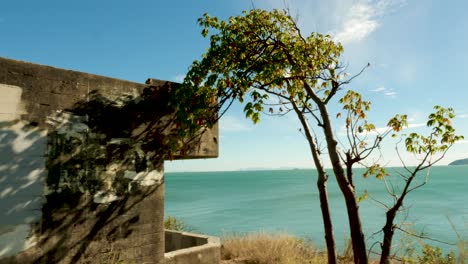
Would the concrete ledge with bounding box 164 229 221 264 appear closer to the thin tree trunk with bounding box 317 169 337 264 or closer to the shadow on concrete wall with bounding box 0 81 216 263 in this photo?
the shadow on concrete wall with bounding box 0 81 216 263

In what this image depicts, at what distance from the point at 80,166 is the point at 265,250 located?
6.06m

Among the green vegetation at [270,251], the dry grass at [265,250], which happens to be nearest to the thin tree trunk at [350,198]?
the green vegetation at [270,251]

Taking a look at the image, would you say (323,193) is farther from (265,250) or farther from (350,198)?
(265,250)

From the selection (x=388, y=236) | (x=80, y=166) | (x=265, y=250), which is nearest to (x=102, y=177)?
(x=80, y=166)

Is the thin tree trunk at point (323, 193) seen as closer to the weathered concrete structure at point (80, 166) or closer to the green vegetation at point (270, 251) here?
the green vegetation at point (270, 251)

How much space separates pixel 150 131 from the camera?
5.22 metres

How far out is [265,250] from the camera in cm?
882

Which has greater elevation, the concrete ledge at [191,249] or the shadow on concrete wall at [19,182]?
the shadow on concrete wall at [19,182]

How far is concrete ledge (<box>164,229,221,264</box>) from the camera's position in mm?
5484

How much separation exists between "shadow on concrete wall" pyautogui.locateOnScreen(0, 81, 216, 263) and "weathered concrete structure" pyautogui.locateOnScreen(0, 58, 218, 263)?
0.01m

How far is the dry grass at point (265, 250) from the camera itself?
27.6 feet

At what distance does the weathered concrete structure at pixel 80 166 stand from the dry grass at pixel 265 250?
13.6 ft

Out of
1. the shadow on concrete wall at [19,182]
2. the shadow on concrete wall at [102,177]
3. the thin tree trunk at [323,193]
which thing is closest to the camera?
the shadow on concrete wall at [19,182]

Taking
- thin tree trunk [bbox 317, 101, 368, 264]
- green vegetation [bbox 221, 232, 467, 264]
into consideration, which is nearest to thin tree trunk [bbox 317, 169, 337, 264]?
thin tree trunk [bbox 317, 101, 368, 264]
